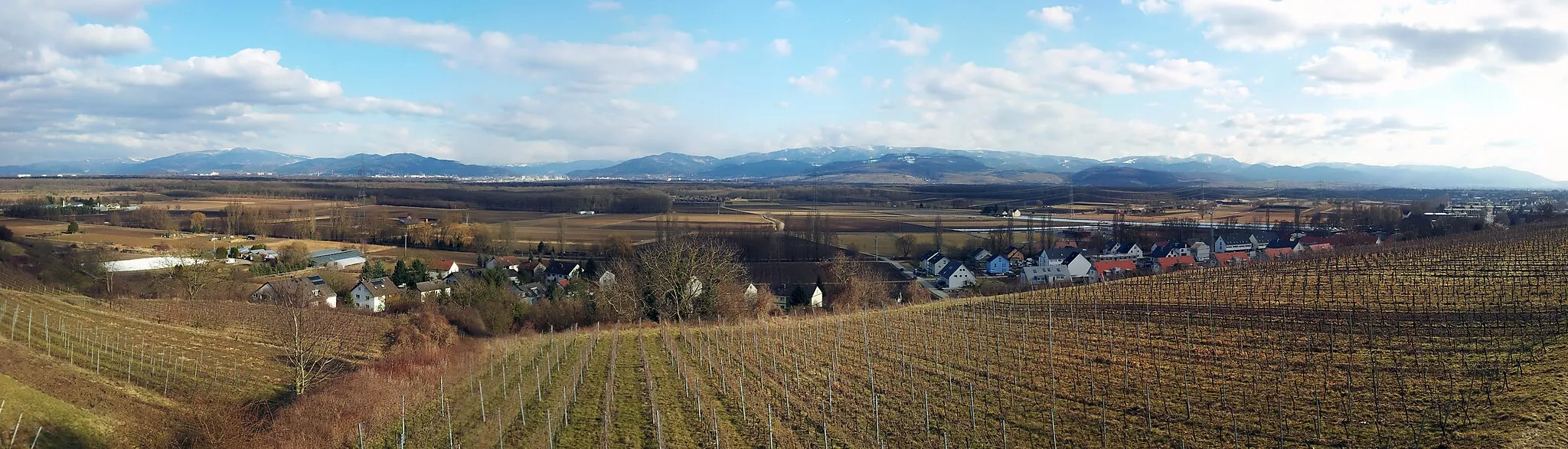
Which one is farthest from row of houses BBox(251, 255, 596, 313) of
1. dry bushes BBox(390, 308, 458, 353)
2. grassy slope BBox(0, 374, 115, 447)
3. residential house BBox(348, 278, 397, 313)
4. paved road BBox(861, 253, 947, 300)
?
grassy slope BBox(0, 374, 115, 447)

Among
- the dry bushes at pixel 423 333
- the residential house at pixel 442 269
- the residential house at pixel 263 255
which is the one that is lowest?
the residential house at pixel 442 269

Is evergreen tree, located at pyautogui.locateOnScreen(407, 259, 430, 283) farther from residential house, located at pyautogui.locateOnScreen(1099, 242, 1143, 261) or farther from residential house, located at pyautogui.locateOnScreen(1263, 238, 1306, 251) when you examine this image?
residential house, located at pyautogui.locateOnScreen(1263, 238, 1306, 251)

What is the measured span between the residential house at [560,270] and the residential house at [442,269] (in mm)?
5887

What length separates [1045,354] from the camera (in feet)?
58.3

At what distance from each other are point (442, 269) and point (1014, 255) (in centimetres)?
4089

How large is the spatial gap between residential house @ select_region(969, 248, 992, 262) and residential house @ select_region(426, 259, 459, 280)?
37.0 m

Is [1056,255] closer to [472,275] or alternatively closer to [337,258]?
[472,275]

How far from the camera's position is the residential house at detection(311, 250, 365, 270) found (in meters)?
50.5

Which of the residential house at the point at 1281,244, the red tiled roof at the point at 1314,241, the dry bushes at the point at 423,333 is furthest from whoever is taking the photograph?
the red tiled roof at the point at 1314,241

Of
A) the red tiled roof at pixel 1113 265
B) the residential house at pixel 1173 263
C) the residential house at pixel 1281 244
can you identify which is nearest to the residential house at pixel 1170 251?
the residential house at pixel 1173 263

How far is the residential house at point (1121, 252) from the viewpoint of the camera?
195 feet

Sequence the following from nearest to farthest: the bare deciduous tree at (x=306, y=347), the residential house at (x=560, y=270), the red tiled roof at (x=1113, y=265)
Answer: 1. the bare deciduous tree at (x=306, y=347)
2. the residential house at (x=560, y=270)
3. the red tiled roof at (x=1113, y=265)

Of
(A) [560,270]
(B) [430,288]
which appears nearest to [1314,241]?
(A) [560,270]

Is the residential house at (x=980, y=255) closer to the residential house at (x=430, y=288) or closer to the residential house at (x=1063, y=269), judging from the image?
the residential house at (x=1063, y=269)
